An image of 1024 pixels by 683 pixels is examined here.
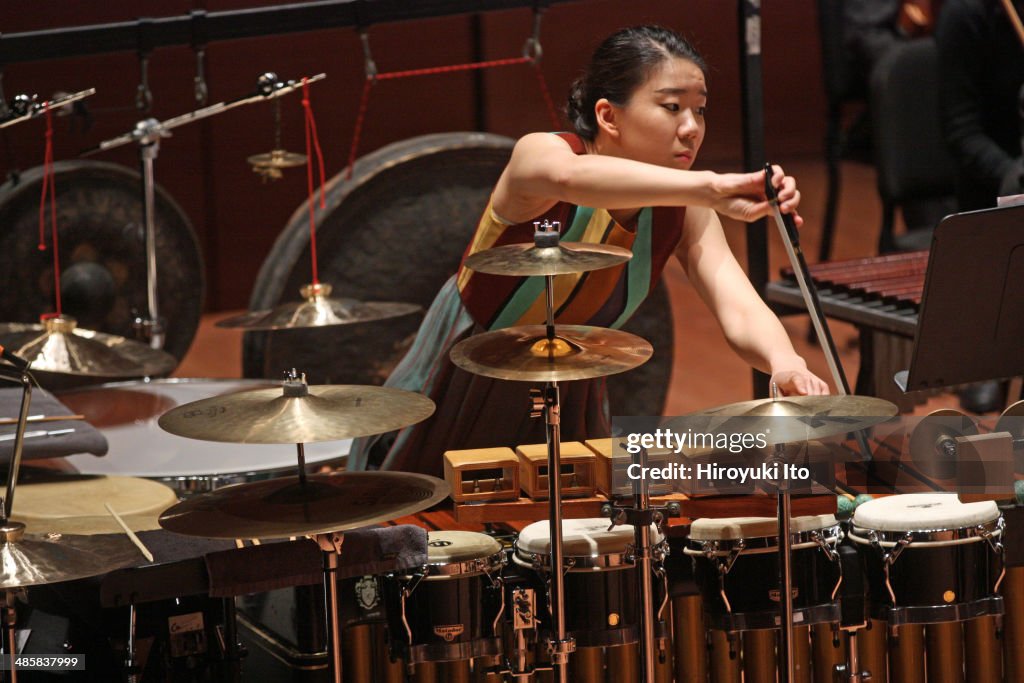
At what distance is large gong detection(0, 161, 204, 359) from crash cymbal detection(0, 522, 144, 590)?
2.18m

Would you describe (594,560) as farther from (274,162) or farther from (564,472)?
(274,162)

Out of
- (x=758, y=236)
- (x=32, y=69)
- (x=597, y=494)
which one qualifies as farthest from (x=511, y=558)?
(x=32, y=69)

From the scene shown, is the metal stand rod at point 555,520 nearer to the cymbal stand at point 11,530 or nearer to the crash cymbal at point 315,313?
the cymbal stand at point 11,530

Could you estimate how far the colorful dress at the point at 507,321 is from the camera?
2.74 metres

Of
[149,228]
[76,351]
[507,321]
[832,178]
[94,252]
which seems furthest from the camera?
[832,178]

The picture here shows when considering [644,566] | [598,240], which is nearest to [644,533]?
[644,566]

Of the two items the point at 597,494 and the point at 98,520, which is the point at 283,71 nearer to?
the point at 98,520

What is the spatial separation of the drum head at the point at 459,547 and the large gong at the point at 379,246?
1.82 meters

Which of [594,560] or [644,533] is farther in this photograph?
[594,560]

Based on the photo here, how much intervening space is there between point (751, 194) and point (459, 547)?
2.37 ft

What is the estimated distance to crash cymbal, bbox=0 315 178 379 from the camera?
3.22 m

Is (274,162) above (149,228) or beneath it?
above

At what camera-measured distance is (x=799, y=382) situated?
2.52 m

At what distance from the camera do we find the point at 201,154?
6.25 meters
